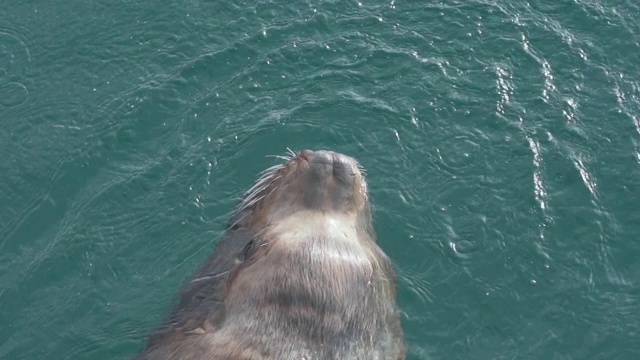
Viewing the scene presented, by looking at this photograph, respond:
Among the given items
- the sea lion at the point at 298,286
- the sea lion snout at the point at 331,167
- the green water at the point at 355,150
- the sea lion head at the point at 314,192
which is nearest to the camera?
the sea lion at the point at 298,286

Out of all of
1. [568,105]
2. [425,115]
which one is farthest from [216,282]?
[568,105]

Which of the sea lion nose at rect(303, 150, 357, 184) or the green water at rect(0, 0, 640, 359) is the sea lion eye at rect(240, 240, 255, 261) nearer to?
the sea lion nose at rect(303, 150, 357, 184)

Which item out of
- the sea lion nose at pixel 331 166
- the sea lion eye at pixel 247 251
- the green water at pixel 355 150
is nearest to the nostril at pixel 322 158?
the sea lion nose at pixel 331 166

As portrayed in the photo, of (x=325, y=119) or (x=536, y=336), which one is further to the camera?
(x=325, y=119)

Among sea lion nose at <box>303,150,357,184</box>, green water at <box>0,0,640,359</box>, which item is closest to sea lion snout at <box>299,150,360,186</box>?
sea lion nose at <box>303,150,357,184</box>

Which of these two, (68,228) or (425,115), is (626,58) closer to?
(425,115)

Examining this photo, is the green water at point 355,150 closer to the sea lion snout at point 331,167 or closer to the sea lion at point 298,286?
the sea lion at point 298,286

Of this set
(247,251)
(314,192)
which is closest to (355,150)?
(314,192)
